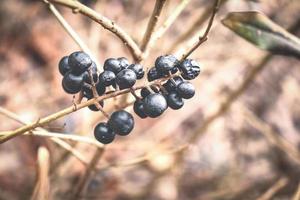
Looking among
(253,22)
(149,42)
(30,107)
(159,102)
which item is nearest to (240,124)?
(30,107)

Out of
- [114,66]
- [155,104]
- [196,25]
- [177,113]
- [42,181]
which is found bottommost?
[155,104]

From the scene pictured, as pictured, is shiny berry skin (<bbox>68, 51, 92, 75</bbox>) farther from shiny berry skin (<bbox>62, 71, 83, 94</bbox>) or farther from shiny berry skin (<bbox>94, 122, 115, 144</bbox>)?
shiny berry skin (<bbox>94, 122, 115, 144</bbox>)

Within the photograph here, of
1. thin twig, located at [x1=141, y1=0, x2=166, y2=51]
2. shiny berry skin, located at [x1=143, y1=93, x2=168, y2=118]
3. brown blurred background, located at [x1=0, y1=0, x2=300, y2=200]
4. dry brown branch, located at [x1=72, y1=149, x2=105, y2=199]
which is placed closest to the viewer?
shiny berry skin, located at [x1=143, y1=93, x2=168, y2=118]

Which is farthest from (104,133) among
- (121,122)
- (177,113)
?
(177,113)

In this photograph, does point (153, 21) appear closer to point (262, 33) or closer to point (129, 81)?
point (129, 81)

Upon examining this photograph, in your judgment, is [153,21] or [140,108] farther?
[153,21]

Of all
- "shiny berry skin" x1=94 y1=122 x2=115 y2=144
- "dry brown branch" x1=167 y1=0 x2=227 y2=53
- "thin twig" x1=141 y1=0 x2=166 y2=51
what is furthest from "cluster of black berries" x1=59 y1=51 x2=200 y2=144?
"dry brown branch" x1=167 y1=0 x2=227 y2=53
